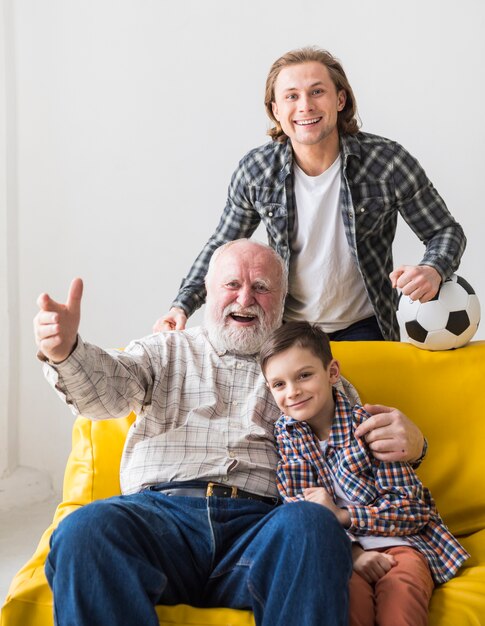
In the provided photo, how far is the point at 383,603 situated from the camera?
1.80 metres

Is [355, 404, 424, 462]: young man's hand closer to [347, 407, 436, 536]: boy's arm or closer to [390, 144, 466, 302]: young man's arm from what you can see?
[347, 407, 436, 536]: boy's arm

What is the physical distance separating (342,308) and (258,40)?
1349mm

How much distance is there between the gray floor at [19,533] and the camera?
328 centimetres

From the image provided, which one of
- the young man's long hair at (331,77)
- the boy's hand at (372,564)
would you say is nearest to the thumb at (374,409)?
the boy's hand at (372,564)

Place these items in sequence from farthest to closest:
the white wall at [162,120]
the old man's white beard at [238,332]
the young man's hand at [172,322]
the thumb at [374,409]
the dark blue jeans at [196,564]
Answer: the white wall at [162,120]
the young man's hand at [172,322]
the old man's white beard at [238,332]
the thumb at [374,409]
the dark blue jeans at [196,564]

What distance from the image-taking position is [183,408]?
2.21 meters

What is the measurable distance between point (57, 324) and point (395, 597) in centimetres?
87

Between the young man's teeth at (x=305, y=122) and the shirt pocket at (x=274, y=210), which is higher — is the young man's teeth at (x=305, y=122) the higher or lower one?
the higher one

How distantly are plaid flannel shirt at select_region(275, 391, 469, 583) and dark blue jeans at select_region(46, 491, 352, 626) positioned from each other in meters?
0.20

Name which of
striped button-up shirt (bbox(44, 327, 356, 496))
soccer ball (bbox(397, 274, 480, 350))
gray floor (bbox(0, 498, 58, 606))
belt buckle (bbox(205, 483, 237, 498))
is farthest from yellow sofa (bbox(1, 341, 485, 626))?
gray floor (bbox(0, 498, 58, 606))

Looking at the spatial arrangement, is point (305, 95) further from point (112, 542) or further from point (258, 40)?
point (112, 542)

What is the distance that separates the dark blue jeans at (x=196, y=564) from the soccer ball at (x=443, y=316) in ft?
2.68

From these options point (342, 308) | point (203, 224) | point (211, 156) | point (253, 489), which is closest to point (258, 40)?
point (211, 156)

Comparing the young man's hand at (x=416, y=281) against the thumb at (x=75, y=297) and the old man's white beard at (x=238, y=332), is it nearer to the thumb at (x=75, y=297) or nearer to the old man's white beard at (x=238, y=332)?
the old man's white beard at (x=238, y=332)
